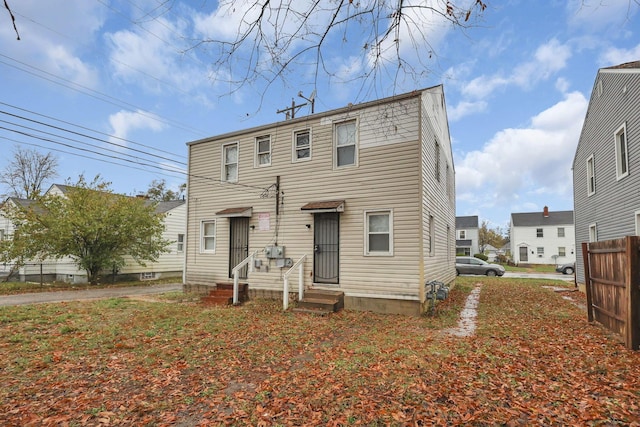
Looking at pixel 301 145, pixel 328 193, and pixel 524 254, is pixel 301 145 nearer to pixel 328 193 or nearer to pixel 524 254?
pixel 328 193

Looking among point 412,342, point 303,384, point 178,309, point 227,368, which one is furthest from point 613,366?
point 178,309

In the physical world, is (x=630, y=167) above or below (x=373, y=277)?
above

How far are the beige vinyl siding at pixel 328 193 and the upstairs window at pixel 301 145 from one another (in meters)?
0.16

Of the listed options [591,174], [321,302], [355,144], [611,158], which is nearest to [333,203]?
[355,144]

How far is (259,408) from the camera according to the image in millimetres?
3656

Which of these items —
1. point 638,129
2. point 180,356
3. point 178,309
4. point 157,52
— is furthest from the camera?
point 178,309

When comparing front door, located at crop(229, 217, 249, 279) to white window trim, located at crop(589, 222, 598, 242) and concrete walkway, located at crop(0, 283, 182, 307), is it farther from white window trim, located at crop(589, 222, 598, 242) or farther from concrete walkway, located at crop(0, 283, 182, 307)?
white window trim, located at crop(589, 222, 598, 242)

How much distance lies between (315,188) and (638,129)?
8.75m

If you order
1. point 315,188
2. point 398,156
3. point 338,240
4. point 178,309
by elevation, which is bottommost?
point 178,309

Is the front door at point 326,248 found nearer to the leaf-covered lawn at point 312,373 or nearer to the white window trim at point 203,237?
the leaf-covered lawn at point 312,373

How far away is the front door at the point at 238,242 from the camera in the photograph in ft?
37.5

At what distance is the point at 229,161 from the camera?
40.1ft

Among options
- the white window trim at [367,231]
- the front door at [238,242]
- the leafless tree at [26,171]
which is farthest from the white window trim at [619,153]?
the leafless tree at [26,171]

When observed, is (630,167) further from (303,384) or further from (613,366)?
(303,384)
